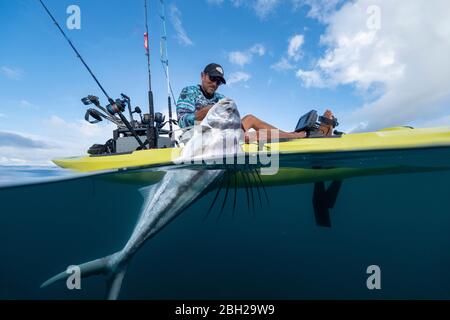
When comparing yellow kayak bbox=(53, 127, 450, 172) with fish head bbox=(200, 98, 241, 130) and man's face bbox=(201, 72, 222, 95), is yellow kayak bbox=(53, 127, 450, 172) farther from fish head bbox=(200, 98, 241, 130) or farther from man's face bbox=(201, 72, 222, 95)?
man's face bbox=(201, 72, 222, 95)

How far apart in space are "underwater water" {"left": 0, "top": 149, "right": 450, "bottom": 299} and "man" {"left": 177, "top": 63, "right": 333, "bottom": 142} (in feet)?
3.49

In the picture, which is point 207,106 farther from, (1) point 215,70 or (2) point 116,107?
(2) point 116,107

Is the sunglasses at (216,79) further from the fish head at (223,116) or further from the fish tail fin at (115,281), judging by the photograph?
the fish tail fin at (115,281)

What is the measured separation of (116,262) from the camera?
3111 mm

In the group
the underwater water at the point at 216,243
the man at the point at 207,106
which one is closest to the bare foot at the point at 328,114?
the man at the point at 207,106

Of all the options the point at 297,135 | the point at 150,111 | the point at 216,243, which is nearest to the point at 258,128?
the point at 297,135

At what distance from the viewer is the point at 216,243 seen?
41.7ft

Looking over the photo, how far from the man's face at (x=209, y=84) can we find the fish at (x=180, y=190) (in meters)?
1.72

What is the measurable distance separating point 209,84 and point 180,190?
8.37 feet

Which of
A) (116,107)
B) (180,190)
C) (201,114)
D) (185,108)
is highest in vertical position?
(116,107)

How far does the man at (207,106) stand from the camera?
4242 millimetres
